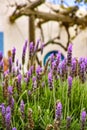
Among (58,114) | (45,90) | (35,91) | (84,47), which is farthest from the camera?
(84,47)

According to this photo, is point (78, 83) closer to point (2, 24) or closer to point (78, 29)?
point (2, 24)

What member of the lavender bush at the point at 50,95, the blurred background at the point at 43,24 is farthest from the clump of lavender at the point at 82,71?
the blurred background at the point at 43,24

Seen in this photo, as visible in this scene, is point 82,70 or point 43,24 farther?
point 43,24

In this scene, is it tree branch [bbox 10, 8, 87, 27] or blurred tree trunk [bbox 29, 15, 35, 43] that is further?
blurred tree trunk [bbox 29, 15, 35, 43]

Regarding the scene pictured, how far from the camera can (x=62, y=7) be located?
9.59 metres

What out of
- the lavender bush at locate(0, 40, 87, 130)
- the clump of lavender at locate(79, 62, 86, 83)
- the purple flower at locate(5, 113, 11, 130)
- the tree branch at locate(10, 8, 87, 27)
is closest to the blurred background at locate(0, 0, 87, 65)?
the tree branch at locate(10, 8, 87, 27)

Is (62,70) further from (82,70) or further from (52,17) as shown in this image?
(52,17)

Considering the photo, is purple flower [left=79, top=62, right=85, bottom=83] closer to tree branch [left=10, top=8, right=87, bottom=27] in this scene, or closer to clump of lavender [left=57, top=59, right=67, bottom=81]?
clump of lavender [left=57, top=59, right=67, bottom=81]

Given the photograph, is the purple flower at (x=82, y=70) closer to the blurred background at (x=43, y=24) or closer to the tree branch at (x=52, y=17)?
the blurred background at (x=43, y=24)

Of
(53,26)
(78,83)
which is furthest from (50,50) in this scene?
(78,83)

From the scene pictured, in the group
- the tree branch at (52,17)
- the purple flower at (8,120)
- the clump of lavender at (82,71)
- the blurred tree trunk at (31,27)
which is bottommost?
the purple flower at (8,120)

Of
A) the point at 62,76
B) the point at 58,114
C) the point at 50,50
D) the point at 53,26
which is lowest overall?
the point at 58,114

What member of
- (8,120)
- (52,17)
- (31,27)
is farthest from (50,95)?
(52,17)

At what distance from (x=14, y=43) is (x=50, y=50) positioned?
114cm
